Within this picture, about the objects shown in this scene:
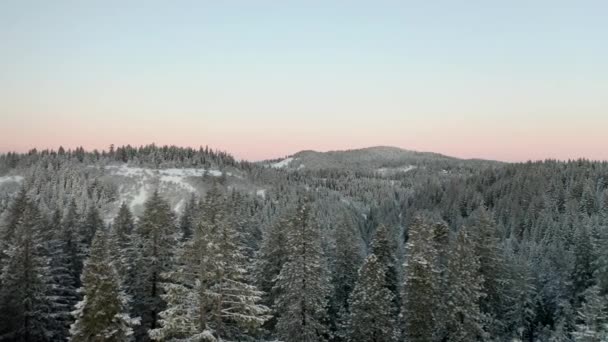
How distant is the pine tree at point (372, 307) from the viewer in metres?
33.7

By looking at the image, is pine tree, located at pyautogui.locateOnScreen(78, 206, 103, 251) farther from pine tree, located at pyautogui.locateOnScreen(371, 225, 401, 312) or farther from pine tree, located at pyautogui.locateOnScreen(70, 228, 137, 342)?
pine tree, located at pyautogui.locateOnScreen(70, 228, 137, 342)

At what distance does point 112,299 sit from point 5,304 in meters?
17.6

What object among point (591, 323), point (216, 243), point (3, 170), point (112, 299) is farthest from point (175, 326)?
point (3, 170)

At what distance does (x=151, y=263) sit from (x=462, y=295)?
2187 centimetres

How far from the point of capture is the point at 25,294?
34.5m

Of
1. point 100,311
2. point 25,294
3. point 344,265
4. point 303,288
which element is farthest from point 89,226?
point 100,311

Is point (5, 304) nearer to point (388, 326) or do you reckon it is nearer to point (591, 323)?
point (388, 326)

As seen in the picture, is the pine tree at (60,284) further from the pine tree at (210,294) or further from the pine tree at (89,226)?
the pine tree at (210,294)

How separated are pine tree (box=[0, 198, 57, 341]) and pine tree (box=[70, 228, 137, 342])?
15.4 metres

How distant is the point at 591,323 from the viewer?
27.5 meters

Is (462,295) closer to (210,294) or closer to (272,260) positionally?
(272,260)

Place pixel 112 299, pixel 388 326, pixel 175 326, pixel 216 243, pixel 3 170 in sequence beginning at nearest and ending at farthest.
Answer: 1. pixel 175 326
2. pixel 216 243
3. pixel 112 299
4. pixel 388 326
5. pixel 3 170

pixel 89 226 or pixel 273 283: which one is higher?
pixel 89 226

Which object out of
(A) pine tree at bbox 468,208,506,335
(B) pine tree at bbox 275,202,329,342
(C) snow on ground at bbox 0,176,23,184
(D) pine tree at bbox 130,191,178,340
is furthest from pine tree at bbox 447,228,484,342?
(C) snow on ground at bbox 0,176,23,184
